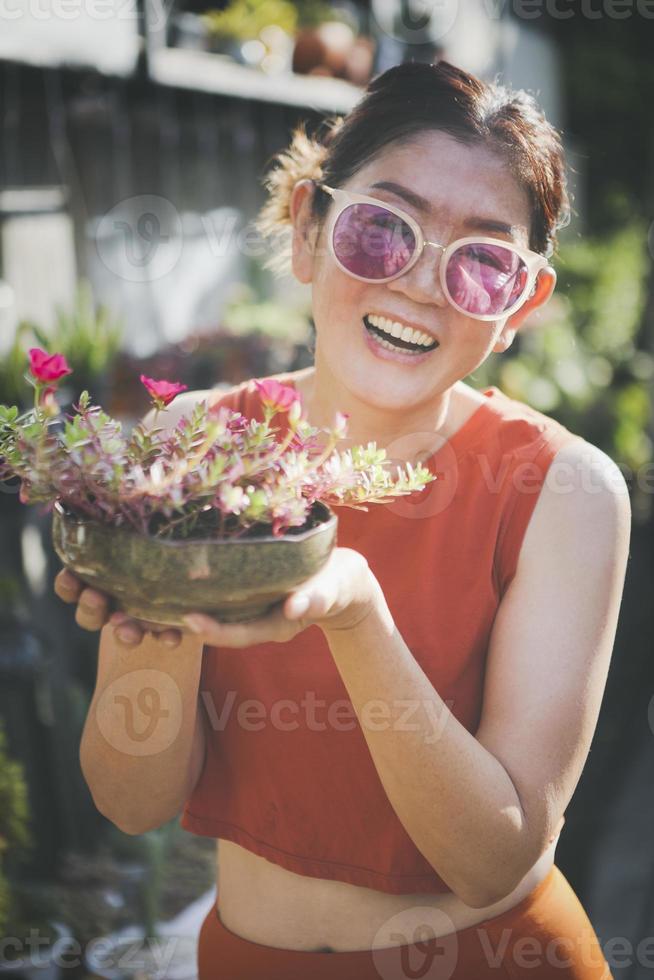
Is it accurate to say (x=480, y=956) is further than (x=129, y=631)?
Yes

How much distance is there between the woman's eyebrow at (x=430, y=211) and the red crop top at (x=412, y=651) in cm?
36

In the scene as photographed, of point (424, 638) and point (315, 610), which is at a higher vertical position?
point (315, 610)

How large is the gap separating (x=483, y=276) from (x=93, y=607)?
0.87 meters

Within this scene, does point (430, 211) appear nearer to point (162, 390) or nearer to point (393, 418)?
point (393, 418)

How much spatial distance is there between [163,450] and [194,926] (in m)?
2.33

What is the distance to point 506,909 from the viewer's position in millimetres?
1686

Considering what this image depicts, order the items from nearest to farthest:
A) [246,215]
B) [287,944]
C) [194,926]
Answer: [287,944]
[194,926]
[246,215]

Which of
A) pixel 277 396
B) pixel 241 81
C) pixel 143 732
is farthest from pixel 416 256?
pixel 241 81

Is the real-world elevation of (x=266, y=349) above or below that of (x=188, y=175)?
below

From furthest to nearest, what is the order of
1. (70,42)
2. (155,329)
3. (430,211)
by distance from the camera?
(155,329), (70,42), (430,211)

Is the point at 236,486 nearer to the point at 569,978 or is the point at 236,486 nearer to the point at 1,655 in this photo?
the point at 569,978

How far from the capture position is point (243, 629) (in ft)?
3.66

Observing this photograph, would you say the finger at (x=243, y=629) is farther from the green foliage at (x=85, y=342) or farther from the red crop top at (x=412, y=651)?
the green foliage at (x=85, y=342)

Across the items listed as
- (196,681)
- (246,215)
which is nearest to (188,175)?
(246,215)
